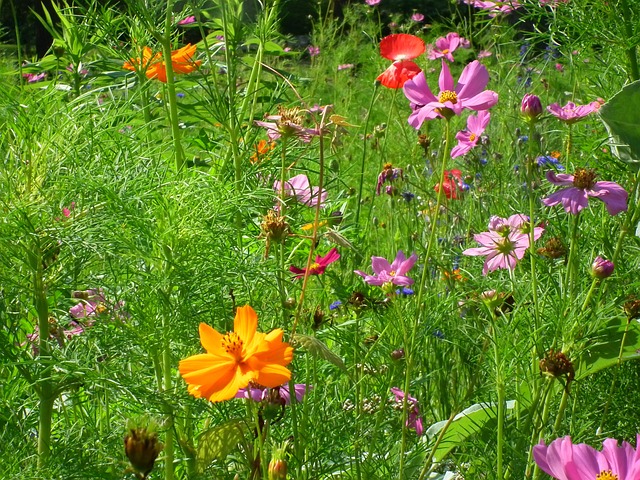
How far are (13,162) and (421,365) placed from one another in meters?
0.78

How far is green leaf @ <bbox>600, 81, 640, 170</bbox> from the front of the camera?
1144 millimetres

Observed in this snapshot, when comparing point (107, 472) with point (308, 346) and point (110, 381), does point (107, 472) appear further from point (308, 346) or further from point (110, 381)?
point (308, 346)

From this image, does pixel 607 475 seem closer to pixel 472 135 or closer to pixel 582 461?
pixel 582 461

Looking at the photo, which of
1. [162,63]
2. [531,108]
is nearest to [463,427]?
[531,108]

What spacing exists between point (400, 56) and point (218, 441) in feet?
3.35

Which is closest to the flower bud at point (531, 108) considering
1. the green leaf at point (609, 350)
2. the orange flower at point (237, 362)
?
the green leaf at point (609, 350)

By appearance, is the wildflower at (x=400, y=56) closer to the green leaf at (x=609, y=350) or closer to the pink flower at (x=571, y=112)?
the pink flower at (x=571, y=112)

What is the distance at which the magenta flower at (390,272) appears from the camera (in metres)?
1.23

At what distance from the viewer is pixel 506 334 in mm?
1027

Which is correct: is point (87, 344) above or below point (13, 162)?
below

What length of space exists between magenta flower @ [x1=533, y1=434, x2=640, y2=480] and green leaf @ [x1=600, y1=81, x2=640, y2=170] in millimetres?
533

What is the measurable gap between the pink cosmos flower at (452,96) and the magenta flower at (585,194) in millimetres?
159

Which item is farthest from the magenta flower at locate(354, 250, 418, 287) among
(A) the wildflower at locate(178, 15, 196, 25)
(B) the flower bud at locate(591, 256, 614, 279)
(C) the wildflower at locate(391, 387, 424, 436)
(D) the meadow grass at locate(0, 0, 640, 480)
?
(A) the wildflower at locate(178, 15, 196, 25)

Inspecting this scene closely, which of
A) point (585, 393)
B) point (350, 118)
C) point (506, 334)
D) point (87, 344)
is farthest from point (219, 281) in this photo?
point (350, 118)
